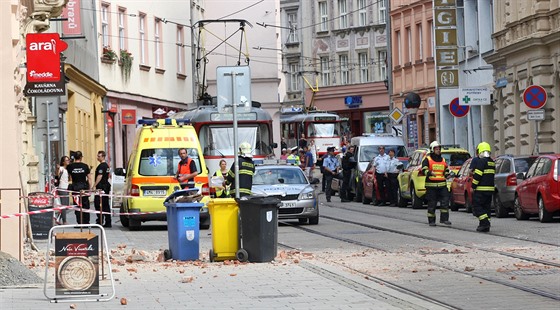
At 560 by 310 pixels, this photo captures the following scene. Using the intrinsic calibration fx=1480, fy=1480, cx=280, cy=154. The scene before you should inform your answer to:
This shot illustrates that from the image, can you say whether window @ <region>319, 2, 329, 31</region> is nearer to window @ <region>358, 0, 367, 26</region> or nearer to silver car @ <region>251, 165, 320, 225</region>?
window @ <region>358, 0, 367, 26</region>

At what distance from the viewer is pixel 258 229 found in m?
20.1

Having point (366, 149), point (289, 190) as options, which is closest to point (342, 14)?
point (366, 149)

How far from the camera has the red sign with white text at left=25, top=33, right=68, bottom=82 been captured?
29.9 m

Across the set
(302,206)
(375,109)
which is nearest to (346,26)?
(375,109)

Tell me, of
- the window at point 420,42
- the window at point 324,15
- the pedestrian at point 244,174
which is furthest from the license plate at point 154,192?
the window at point 324,15

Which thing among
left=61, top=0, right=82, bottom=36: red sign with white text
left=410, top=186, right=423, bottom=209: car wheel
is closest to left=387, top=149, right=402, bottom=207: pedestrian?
left=410, top=186, right=423, bottom=209: car wheel

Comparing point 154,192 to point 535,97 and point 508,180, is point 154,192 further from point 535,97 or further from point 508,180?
point 535,97

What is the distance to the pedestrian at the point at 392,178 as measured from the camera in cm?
4234

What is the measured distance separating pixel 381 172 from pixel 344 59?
164 ft

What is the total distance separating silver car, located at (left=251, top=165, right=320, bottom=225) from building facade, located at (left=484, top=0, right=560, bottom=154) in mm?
8956

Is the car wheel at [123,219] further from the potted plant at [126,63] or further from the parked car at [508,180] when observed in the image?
the potted plant at [126,63]

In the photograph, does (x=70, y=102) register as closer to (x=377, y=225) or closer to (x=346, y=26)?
(x=377, y=225)

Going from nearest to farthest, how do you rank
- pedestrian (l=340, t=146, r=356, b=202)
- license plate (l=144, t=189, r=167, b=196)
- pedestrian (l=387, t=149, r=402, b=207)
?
license plate (l=144, t=189, r=167, b=196) → pedestrian (l=387, t=149, r=402, b=207) → pedestrian (l=340, t=146, r=356, b=202)

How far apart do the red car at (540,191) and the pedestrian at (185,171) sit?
6.84 metres
